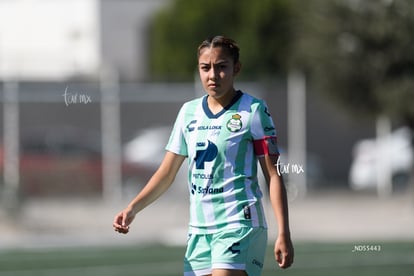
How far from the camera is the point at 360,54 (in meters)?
19.0

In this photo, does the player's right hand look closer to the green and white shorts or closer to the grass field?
the green and white shorts

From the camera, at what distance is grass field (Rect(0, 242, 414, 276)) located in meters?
13.1

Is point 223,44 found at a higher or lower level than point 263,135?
higher

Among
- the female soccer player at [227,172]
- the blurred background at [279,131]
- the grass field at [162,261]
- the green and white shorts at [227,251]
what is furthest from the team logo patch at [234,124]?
the blurred background at [279,131]

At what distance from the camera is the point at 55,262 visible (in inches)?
573

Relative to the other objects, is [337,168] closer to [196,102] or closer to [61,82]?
[61,82]

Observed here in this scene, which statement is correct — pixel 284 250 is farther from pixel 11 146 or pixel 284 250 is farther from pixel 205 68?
pixel 11 146

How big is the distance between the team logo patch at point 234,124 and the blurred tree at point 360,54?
11.3 metres

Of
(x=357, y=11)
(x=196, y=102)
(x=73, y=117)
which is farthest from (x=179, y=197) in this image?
(x=196, y=102)

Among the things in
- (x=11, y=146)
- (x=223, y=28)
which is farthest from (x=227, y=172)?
(x=223, y=28)

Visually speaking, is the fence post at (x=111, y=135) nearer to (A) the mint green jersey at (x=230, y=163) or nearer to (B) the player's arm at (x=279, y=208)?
(A) the mint green jersey at (x=230, y=163)

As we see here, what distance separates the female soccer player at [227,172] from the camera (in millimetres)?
5820

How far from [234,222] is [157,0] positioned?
41606mm

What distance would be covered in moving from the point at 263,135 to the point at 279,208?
37 cm
